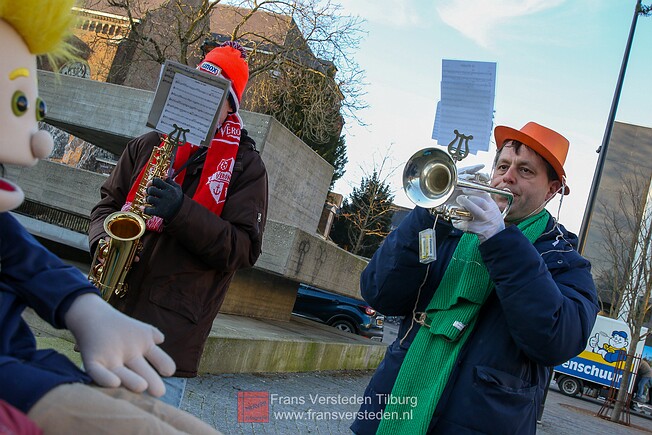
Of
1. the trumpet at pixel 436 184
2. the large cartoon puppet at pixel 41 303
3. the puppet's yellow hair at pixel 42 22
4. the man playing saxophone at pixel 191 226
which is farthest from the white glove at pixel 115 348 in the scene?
the trumpet at pixel 436 184

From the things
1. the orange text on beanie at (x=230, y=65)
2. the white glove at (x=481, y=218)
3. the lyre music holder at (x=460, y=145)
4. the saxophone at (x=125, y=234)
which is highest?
the orange text on beanie at (x=230, y=65)

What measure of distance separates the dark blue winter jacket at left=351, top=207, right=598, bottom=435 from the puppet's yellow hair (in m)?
1.70

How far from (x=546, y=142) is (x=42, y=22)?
2217mm

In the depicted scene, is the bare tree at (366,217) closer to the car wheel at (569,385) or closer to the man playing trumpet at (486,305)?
the car wheel at (569,385)

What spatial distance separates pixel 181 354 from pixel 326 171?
782cm

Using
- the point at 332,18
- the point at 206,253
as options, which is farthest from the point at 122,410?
the point at 332,18

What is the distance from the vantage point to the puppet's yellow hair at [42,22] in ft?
4.05

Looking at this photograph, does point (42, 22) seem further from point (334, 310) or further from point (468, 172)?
point (334, 310)

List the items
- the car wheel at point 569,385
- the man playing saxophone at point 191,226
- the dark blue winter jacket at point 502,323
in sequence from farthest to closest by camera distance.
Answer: the car wheel at point 569,385 → the man playing saxophone at point 191,226 → the dark blue winter jacket at point 502,323

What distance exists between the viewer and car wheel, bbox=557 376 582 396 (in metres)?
22.7

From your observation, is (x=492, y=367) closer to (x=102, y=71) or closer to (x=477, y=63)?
(x=477, y=63)

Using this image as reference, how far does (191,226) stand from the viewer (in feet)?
8.88

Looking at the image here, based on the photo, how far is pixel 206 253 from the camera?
109 inches

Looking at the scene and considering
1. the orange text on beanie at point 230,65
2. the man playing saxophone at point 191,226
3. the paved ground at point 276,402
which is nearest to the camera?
the man playing saxophone at point 191,226
